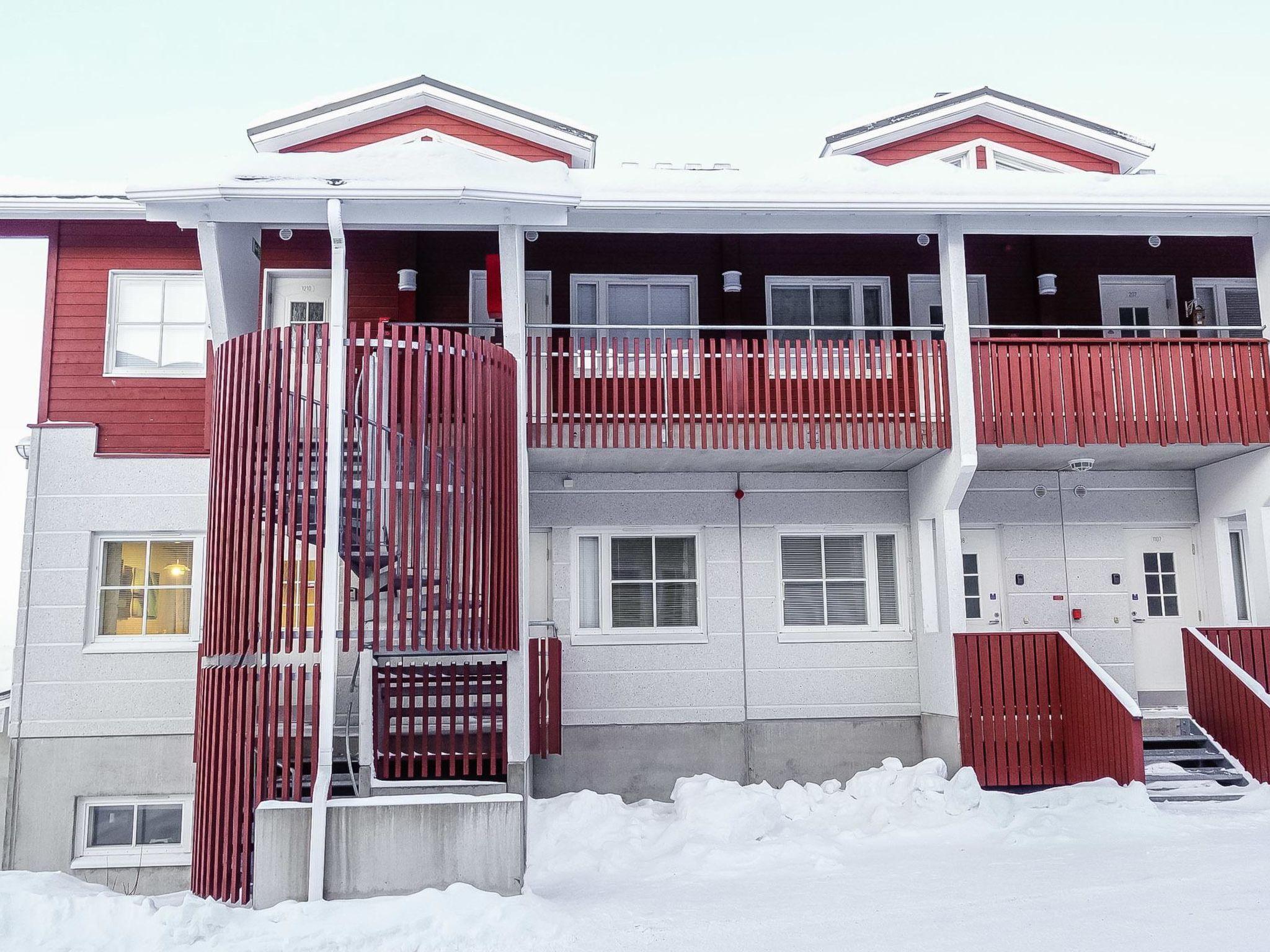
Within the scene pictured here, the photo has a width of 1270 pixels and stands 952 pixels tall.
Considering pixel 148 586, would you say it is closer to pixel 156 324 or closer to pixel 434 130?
pixel 156 324

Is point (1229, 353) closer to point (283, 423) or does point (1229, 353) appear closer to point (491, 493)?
point (491, 493)

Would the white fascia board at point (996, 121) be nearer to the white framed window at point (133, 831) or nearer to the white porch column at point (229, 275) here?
the white porch column at point (229, 275)

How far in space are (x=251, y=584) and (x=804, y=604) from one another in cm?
634

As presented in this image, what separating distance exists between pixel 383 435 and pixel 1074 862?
6.36 meters

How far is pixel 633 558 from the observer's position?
12633mm

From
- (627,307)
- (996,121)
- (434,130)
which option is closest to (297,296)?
(434,130)

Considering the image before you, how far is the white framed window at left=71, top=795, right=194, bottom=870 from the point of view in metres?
11.3

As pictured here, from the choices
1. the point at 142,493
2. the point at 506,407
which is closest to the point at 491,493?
the point at 506,407

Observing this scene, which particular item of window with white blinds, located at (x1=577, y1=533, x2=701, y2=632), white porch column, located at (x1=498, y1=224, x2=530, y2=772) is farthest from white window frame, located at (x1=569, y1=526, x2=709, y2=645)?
white porch column, located at (x1=498, y1=224, x2=530, y2=772)

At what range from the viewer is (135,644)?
38.8ft

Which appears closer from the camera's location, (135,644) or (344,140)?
(135,644)

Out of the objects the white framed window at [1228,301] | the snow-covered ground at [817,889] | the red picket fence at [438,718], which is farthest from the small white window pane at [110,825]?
the white framed window at [1228,301]

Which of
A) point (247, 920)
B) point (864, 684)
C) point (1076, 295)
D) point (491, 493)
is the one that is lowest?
point (247, 920)

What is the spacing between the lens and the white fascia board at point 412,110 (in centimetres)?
1421
